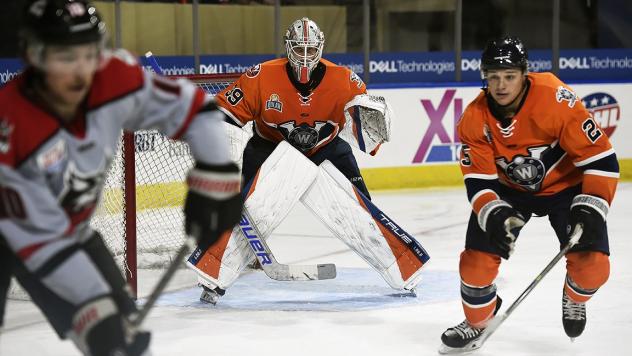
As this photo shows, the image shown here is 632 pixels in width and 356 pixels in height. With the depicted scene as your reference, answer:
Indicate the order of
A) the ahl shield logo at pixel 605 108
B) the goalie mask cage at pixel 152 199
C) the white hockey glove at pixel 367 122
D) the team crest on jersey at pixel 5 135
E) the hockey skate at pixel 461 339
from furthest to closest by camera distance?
the ahl shield logo at pixel 605 108 → the goalie mask cage at pixel 152 199 → the white hockey glove at pixel 367 122 → the hockey skate at pixel 461 339 → the team crest on jersey at pixel 5 135

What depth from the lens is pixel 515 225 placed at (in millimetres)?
3230

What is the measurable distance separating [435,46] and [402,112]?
1093 millimetres

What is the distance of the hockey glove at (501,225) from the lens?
3172mm

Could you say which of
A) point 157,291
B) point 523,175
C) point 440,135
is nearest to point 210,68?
point 440,135

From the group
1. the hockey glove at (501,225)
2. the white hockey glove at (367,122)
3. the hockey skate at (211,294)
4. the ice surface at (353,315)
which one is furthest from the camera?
the white hockey glove at (367,122)

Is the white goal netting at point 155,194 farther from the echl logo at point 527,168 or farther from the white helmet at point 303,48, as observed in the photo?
the echl logo at point 527,168

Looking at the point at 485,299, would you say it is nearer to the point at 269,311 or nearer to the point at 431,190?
the point at 269,311

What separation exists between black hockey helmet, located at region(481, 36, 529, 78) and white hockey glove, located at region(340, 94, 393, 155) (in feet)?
3.38

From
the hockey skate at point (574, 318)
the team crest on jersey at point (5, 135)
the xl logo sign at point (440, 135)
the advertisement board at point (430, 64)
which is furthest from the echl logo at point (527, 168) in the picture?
the advertisement board at point (430, 64)

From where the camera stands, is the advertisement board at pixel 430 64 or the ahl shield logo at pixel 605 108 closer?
the advertisement board at pixel 430 64

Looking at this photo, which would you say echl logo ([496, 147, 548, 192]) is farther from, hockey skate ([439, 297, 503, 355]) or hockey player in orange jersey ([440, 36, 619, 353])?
hockey skate ([439, 297, 503, 355])

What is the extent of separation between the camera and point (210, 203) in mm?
2141

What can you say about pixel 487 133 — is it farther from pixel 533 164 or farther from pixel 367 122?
pixel 367 122

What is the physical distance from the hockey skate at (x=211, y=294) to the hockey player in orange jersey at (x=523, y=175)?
3.46 feet
